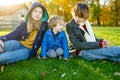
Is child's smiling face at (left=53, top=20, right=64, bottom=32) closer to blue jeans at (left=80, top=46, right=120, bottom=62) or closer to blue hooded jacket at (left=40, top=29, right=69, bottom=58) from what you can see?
blue hooded jacket at (left=40, top=29, right=69, bottom=58)

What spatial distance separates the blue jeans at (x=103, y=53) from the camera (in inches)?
253

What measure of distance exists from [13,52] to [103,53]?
2.00 meters

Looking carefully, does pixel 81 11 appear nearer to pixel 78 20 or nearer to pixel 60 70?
pixel 78 20

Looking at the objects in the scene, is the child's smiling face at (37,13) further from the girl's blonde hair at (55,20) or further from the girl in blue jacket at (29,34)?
the girl's blonde hair at (55,20)

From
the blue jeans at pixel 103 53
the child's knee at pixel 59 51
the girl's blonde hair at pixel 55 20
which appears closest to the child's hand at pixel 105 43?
the blue jeans at pixel 103 53

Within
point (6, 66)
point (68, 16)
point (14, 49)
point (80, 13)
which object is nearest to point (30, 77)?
point (6, 66)

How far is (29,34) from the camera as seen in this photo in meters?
6.77

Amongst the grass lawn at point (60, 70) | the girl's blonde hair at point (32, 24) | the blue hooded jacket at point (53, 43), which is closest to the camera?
the grass lawn at point (60, 70)

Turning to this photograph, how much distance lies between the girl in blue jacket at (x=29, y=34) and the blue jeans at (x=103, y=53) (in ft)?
3.70

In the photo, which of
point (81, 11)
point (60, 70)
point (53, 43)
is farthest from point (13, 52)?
point (81, 11)

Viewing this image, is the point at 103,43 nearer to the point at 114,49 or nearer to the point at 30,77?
the point at 114,49

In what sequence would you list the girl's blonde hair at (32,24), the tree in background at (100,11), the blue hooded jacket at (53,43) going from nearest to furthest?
the blue hooded jacket at (53,43), the girl's blonde hair at (32,24), the tree in background at (100,11)

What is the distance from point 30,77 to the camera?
17.2ft

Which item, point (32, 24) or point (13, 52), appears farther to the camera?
point (32, 24)
